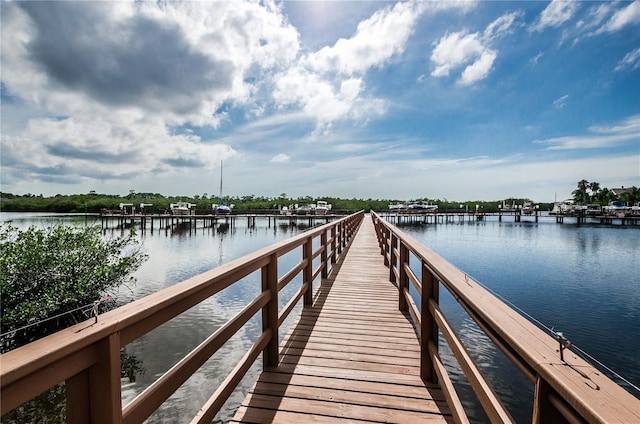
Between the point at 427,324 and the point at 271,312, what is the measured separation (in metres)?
1.24

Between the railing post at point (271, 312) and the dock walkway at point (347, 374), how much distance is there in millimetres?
93

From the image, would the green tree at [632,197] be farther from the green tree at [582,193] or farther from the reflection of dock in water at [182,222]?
the reflection of dock in water at [182,222]

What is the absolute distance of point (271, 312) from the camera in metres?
2.71

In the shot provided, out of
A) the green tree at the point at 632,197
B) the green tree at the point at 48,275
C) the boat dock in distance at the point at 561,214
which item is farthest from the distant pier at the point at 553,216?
the green tree at the point at 48,275

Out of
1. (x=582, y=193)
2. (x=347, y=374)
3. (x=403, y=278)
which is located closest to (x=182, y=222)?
(x=403, y=278)

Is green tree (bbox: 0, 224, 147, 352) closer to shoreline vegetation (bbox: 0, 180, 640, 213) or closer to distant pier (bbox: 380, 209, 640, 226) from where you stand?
distant pier (bbox: 380, 209, 640, 226)

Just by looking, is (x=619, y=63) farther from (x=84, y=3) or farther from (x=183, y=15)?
(x=84, y=3)

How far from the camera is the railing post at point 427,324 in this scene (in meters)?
2.46

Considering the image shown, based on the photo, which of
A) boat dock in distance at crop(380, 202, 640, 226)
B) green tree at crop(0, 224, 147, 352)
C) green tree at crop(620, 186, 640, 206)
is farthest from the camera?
green tree at crop(620, 186, 640, 206)

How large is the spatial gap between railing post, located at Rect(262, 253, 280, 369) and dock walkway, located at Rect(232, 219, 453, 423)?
9 cm

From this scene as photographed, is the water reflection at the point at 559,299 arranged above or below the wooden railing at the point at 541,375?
below

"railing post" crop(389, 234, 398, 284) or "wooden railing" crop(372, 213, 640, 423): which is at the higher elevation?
"wooden railing" crop(372, 213, 640, 423)

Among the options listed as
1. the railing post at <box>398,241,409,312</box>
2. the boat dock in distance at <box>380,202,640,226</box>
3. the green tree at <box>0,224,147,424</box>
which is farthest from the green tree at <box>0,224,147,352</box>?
the boat dock in distance at <box>380,202,640,226</box>

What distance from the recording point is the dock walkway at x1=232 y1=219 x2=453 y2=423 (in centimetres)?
219
